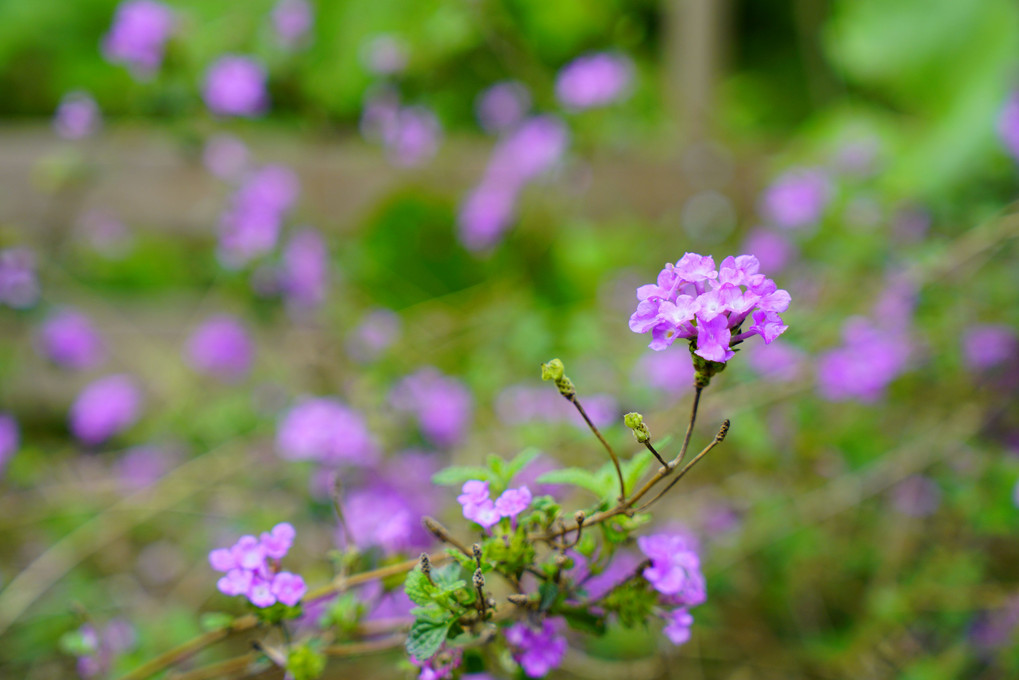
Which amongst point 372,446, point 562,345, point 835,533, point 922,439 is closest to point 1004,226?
point 922,439

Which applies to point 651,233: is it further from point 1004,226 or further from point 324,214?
point 1004,226

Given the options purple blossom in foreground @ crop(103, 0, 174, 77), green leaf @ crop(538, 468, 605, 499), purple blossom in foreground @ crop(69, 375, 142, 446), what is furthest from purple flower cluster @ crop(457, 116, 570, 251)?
green leaf @ crop(538, 468, 605, 499)

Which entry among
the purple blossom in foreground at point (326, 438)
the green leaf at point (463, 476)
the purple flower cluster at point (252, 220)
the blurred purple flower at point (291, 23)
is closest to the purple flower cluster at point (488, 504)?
the green leaf at point (463, 476)

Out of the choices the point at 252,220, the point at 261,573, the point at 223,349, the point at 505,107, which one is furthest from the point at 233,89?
the point at 261,573

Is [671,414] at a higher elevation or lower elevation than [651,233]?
lower

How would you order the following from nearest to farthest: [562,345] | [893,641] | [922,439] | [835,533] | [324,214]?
1. [893,641]
2. [922,439]
3. [835,533]
4. [562,345]
5. [324,214]

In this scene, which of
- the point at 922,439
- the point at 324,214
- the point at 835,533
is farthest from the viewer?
the point at 324,214

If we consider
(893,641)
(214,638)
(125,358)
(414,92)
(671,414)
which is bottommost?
(893,641)

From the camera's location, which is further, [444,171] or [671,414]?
[444,171]

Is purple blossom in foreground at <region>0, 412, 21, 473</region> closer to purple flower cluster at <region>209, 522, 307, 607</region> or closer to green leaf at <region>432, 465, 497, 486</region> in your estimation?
purple flower cluster at <region>209, 522, 307, 607</region>
